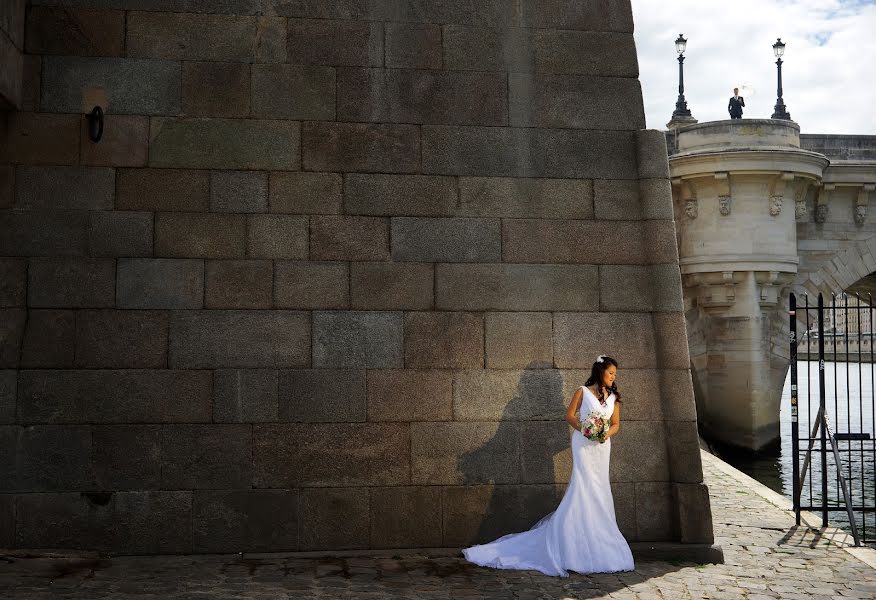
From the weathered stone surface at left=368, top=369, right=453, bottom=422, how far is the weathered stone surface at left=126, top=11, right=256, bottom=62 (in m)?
3.06

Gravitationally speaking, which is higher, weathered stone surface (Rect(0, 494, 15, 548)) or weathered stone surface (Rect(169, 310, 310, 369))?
weathered stone surface (Rect(169, 310, 310, 369))

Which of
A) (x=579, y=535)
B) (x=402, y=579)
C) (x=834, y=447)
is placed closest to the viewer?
(x=402, y=579)

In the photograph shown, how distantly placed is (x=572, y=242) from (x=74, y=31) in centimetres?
473

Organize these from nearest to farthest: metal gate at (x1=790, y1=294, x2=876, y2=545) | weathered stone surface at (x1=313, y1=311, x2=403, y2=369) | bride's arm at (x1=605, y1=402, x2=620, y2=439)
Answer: bride's arm at (x1=605, y1=402, x2=620, y2=439) < weathered stone surface at (x1=313, y1=311, x2=403, y2=369) < metal gate at (x1=790, y1=294, x2=876, y2=545)

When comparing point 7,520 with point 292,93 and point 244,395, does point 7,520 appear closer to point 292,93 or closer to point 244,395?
point 244,395

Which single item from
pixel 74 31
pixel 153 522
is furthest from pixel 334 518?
pixel 74 31

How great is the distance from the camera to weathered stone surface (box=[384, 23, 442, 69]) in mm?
8477

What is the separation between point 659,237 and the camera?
855 cm

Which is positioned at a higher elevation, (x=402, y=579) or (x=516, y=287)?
(x=516, y=287)

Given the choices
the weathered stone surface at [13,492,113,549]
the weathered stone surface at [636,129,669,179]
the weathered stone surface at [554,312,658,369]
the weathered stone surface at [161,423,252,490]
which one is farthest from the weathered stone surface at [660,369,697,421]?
the weathered stone surface at [13,492,113,549]

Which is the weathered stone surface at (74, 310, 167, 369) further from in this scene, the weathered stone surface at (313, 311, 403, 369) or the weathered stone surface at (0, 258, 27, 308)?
the weathered stone surface at (313, 311, 403, 369)

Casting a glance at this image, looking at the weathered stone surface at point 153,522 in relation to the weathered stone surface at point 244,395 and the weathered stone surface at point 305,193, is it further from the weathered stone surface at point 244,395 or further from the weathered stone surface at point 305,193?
the weathered stone surface at point 305,193

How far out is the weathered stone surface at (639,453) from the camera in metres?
8.35

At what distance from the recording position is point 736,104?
80.5 feet
